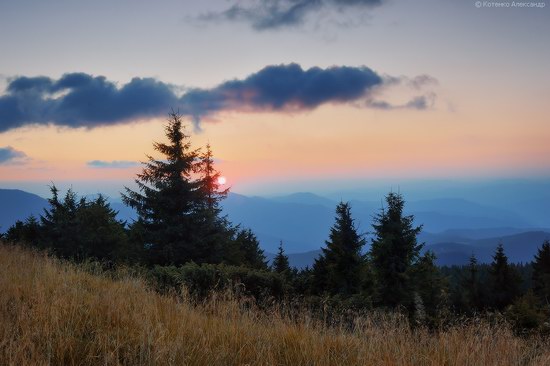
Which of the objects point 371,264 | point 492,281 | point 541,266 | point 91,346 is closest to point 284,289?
point 91,346

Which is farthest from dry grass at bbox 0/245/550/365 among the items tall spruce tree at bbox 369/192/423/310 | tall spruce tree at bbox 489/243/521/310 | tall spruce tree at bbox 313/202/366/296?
tall spruce tree at bbox 489/243/521/310

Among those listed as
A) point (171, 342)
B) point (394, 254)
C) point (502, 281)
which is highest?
point (171, 342)

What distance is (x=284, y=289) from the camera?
1092cm

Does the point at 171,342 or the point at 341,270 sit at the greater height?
the point at 171,342

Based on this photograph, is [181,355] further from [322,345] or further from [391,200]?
[391,200]

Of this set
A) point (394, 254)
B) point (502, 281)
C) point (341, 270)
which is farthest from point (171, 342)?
point (502, 281)

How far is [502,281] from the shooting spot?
46656mm

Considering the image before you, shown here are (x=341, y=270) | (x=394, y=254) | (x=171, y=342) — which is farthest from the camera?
(x=394, y=254)

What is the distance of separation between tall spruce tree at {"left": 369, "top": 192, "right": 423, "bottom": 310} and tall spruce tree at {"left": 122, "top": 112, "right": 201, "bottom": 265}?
40.0 feet

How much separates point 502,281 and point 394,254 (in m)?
29.9

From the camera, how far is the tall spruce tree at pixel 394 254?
24.3 metres

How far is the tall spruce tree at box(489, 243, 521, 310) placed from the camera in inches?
1801

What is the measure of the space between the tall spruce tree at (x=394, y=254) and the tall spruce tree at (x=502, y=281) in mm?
26893

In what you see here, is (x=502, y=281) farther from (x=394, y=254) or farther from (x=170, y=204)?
(x=170, y=204)
